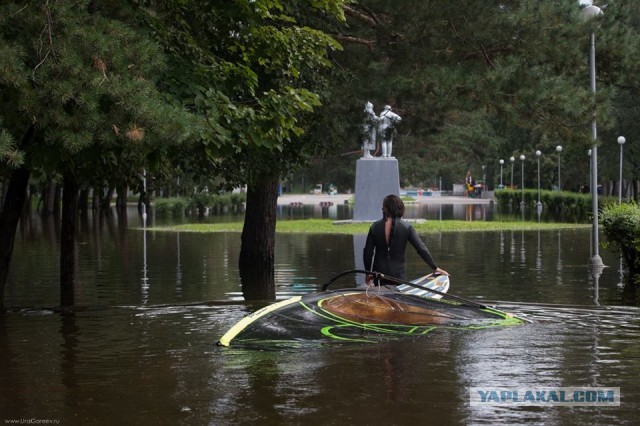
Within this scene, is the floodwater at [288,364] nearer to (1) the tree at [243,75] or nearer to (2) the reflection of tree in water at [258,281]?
(2) the reflection of tree in water at [258,281]

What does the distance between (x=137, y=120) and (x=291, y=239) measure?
25699 mm

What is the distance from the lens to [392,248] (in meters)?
12.0

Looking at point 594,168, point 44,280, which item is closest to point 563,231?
point 594,168

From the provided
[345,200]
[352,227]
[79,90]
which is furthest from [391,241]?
[345,200]

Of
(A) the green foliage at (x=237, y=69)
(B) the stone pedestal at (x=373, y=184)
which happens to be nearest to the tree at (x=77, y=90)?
(A) the green foliage at (x=237, y=69)

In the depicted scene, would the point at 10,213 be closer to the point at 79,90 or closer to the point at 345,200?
the point at 79,90

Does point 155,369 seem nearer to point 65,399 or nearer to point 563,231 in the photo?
point 65,399

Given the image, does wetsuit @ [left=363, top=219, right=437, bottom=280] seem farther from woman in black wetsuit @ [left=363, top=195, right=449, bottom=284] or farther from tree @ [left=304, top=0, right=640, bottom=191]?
tree @ [left=304, top=0, right=640, bottom=191]

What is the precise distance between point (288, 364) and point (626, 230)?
11329 millimetres

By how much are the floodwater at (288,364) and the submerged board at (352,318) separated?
14 cm

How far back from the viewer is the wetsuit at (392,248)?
1191 cm

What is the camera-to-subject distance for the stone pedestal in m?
47.6

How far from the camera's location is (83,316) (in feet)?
48.8

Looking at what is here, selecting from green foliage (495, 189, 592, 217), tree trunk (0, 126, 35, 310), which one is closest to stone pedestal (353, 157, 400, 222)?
green foliage (495, 189, 592, 217)
